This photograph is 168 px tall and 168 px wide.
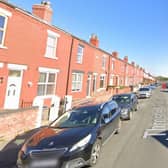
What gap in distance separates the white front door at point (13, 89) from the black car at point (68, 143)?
593cm

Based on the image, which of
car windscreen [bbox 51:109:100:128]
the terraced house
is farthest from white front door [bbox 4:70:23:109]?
car windscreen [bbox 51:109:100:128]

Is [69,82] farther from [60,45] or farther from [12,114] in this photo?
[12,114]

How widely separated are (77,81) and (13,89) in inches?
366

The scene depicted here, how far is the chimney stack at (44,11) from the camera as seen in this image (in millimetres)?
15969

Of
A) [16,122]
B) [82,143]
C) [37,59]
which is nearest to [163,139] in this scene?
[82,143]

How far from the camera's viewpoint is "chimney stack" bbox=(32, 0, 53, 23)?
1597 centimetres

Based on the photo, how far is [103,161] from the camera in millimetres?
6602

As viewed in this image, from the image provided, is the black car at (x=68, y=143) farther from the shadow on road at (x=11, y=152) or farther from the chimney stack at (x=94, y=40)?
the chimney stack at (x=94, y=40)

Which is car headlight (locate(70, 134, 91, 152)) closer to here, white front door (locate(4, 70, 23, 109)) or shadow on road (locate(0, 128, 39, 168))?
shadow on road (locate(0, 128, 39, 168))

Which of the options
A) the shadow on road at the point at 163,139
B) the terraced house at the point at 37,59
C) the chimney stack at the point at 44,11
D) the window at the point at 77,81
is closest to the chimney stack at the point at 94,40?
the terraced house at the point at 37,59

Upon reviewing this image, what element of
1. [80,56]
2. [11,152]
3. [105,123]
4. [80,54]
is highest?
[80,54]

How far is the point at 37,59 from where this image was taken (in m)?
14.8

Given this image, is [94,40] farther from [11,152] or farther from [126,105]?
[11,152]

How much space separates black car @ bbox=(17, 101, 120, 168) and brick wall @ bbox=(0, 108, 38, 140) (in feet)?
7.43
